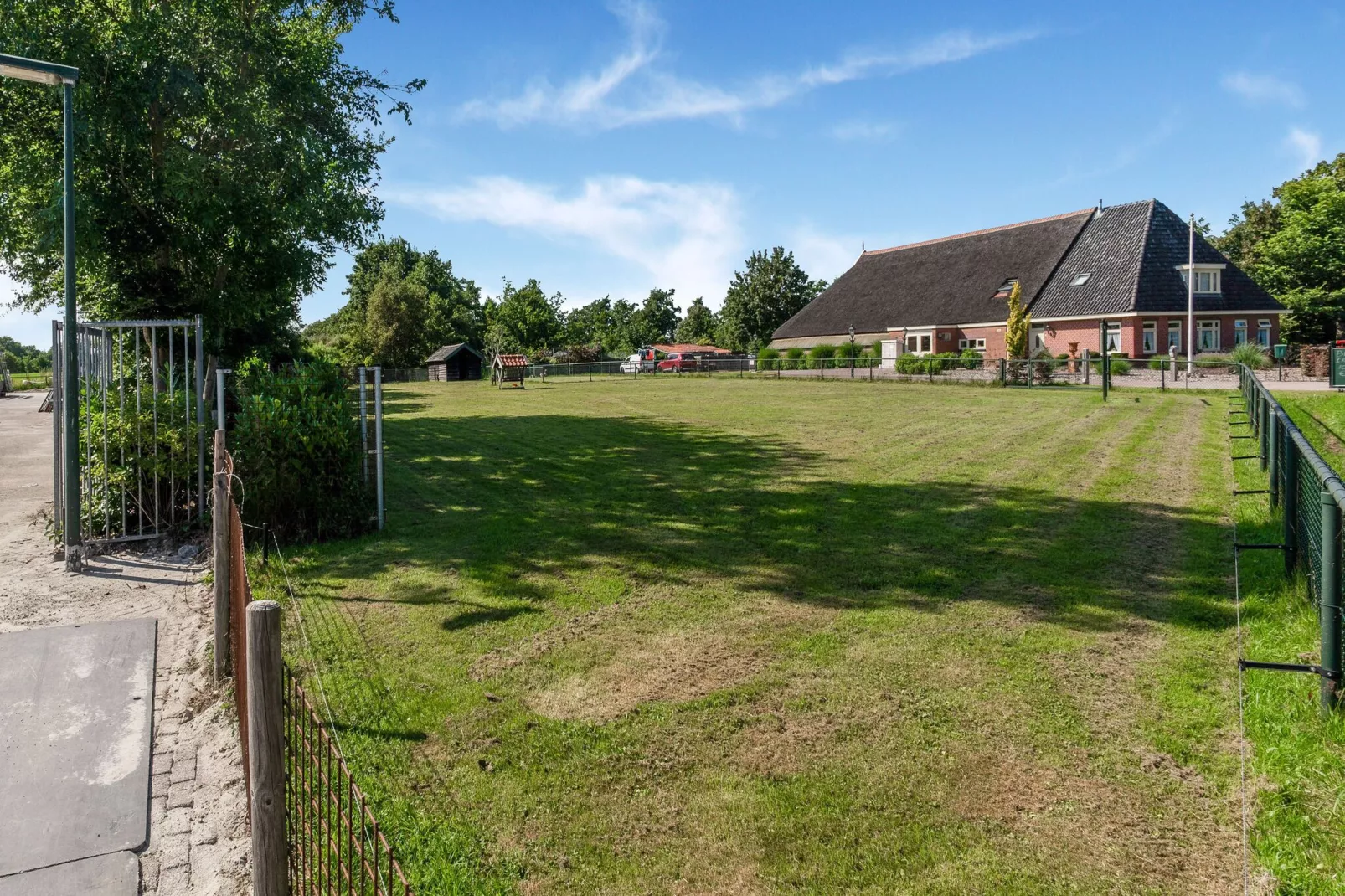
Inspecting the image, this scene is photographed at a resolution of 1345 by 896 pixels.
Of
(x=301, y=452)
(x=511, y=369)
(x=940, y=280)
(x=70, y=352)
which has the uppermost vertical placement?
(x=940, y=280)

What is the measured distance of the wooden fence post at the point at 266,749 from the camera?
2781 millimetres

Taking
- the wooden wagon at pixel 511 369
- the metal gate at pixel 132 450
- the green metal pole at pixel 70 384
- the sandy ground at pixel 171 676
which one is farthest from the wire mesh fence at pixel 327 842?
the wooden wagon at pixel 511 369

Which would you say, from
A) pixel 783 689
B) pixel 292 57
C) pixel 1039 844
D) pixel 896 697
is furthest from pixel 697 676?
pixel 292 57

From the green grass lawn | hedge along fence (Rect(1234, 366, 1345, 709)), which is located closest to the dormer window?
the green grass lawn

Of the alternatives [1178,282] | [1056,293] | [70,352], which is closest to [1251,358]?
[1178,282]

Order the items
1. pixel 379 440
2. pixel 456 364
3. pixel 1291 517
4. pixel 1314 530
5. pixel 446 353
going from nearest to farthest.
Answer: pixel 1314 530
pixel 1291 517
pixel 379 440
pixel 446 353
pixel 456 364

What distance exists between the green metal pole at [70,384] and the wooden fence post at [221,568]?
13.6ft

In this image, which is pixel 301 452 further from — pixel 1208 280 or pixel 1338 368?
pixel 1208 280

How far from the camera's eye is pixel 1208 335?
4312cm

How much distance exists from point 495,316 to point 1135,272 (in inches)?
2251

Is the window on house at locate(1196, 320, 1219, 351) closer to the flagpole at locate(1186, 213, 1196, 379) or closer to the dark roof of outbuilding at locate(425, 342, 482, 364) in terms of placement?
the flagpole at locate(1186, 213, 1196, 379)

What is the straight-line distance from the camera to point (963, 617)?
6613 mm

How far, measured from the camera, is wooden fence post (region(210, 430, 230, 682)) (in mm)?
5527

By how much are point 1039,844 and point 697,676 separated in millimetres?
2364
